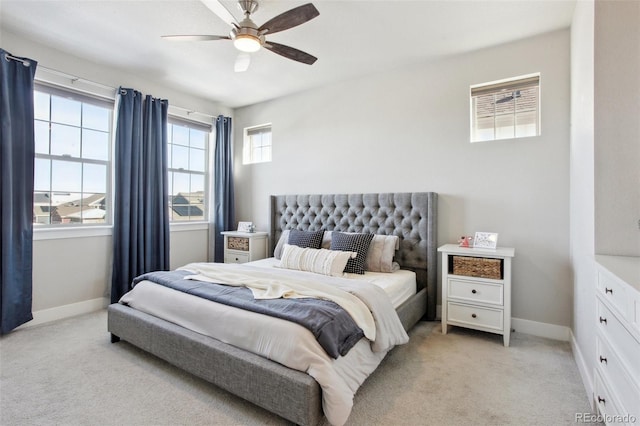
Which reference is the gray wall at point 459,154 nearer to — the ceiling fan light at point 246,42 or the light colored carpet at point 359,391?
the light colored carpet at point 359,391

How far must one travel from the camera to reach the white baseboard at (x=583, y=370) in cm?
188

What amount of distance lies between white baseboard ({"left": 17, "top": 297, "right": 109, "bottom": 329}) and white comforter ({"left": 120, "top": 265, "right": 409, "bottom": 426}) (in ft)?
4.27

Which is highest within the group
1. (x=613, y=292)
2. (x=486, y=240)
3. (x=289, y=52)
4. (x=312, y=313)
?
(x=289, y=52)

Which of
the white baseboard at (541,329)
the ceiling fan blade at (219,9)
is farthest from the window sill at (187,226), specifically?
the white baseboard at (541,329)

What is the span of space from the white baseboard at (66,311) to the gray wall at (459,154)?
274 cm

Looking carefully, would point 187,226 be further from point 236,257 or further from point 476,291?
point 476,291

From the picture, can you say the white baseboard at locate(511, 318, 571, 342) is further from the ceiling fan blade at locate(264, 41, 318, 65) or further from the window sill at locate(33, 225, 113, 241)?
the window sill at locate(33, 225, 113, 241)

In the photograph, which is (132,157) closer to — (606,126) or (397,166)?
(397,166)

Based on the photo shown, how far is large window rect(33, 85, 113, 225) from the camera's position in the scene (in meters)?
3.28

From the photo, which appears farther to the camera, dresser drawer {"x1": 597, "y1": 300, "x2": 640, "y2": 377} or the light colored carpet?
the light colored carpet

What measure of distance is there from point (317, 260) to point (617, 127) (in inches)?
94.9

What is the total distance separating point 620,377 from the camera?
1350 millimetres

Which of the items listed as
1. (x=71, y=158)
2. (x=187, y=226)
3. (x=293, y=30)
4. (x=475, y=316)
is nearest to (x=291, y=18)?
(x=293, y=30)

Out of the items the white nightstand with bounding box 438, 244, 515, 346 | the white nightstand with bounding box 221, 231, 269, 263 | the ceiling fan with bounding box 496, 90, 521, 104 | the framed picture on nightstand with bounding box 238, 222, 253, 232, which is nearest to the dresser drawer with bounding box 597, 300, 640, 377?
the white nightstand with bounding box 438, 244, 515, 346
